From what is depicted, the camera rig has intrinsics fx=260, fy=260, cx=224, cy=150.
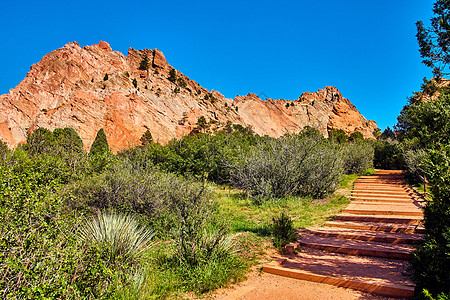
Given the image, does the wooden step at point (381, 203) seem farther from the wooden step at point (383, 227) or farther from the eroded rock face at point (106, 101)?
the eroded rock face at point (106, 101)

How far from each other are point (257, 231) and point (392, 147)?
1937cm

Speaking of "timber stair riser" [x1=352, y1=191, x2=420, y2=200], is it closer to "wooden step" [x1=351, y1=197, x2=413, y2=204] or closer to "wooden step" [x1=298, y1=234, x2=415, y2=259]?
"wooden step" [x1=351, y1=197, x2=413, y2=204]

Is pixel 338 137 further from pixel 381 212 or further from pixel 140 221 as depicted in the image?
pixel 140 221

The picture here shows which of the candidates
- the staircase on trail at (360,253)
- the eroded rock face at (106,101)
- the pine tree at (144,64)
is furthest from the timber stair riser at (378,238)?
the pine tree at (144,64)

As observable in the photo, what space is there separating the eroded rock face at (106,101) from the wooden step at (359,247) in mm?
21461

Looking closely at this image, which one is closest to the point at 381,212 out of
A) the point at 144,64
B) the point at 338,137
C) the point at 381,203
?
the point at 381,203

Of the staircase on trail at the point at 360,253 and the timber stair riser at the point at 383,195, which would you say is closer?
the staircase on trail at the point at 360,253

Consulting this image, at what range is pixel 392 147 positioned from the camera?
2053 cm

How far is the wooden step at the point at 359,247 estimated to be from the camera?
14.0 feet

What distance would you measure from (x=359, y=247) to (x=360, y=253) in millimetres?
142

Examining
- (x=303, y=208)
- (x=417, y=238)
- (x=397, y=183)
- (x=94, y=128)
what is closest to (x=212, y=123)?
(x=94, y=128)

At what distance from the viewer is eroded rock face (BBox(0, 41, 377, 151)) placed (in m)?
37.2

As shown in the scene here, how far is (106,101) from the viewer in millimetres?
39844

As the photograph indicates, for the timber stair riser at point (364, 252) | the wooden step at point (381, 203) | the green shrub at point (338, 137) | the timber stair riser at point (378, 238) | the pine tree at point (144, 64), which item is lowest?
the timber stair riser at point (364, 252)
